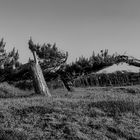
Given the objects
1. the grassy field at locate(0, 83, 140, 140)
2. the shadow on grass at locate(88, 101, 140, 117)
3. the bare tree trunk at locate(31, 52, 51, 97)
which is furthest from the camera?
the bare tree trunk at locate(31, 52, 51, 97)

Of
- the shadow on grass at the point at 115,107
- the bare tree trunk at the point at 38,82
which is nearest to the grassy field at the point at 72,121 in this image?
the shadow on grass at the point at 115,107

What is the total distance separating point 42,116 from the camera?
780 cm

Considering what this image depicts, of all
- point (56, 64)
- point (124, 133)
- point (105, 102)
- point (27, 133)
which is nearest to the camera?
point (27, 133)

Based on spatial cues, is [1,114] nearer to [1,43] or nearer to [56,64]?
[56,64]

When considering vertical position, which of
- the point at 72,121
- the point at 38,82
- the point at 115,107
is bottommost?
the point at 72,121

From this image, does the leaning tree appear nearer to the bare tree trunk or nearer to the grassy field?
the bare tree trunk

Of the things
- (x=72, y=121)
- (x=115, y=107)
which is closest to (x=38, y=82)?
(x=115, y=107)

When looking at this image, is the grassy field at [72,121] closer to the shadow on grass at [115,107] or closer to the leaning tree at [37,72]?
the shadow on grass at [115,107]

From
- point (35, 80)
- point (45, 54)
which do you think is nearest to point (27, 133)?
point (35, 80)

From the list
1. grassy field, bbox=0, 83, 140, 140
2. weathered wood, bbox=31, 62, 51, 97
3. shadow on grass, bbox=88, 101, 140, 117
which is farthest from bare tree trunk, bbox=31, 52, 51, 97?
shadow on grass, bbox=88, 101, 140, 117

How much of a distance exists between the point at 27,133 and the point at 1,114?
6.13 feet

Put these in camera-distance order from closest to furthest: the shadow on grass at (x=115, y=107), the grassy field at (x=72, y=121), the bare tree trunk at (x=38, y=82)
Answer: the grassy field at (x=72, y=121) → the shadow on grass at (x=115, y=107) → the bare tree trunk at (x=38, y=82)

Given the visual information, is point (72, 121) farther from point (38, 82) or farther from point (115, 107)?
point (38, 82)

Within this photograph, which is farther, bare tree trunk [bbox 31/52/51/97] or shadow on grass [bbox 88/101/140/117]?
bare tree trunk [bbox 31/52/51/97]
